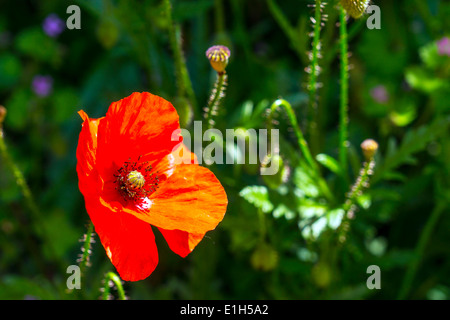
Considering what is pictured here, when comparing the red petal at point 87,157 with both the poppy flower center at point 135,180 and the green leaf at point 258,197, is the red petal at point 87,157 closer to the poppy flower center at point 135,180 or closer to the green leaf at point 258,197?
the poppy flower center at point 135,180

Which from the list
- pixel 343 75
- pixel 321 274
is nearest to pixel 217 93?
pixel 343 75

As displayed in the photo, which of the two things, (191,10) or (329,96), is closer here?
(191,10)

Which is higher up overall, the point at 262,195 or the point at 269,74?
the point at 269,74

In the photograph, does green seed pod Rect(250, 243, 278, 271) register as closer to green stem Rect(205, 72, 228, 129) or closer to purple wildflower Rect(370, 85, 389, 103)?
green stem Rect(205, 72, 228, 129)

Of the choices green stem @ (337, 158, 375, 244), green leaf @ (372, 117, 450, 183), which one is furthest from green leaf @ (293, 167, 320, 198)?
green leaf @ (372, 117, 450, 183)
